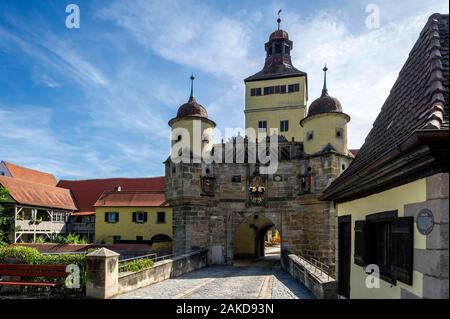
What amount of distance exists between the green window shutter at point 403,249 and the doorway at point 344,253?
103 inches

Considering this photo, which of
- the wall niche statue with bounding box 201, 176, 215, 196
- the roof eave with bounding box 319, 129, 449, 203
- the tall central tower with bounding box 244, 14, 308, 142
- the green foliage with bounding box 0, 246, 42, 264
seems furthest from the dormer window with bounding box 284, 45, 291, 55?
the roof eave with bounding box 319, 129, 449, 203

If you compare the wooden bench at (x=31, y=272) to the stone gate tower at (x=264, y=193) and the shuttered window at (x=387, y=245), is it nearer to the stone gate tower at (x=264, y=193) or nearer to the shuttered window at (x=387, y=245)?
the shuttered window at (x=387, y=245)

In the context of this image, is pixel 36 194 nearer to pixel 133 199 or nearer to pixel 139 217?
pixel 133 199

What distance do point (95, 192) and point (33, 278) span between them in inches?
1159

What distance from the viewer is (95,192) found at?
38.8 meters

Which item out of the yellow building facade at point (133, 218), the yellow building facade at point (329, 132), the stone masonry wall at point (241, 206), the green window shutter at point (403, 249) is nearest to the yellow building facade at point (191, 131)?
the stone masonry wall at point (241, 206)

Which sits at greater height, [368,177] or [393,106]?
[393,106]

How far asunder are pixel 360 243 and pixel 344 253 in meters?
1.68

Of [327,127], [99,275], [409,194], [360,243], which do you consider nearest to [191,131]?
[327,127]

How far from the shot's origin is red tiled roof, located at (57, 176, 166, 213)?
37.5 metres

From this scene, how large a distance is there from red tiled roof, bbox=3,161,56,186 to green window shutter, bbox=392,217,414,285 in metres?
45.0

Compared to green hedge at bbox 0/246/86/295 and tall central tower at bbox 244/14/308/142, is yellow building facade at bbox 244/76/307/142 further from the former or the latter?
green hedge at bbox 0/246/86/295
